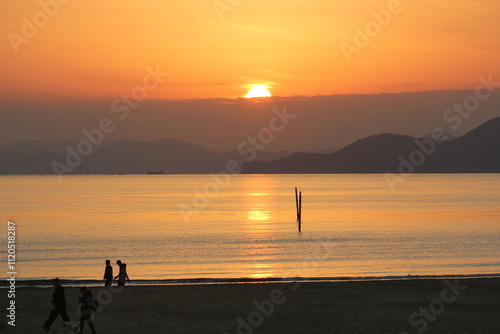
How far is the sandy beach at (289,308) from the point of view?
25.5 m

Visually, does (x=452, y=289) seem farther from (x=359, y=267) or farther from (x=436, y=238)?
(x=436, y=238)

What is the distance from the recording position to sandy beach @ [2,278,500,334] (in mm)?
25453

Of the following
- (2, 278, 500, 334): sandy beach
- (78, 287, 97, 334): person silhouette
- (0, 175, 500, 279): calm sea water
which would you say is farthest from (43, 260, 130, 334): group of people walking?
(0, 175, 500, 279): calm sea water

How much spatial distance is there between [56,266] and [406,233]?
51.7 metres

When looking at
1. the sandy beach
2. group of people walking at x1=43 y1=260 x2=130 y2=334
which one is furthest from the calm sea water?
group of people walking at x1=43 y1=260 x2=130 y2=334

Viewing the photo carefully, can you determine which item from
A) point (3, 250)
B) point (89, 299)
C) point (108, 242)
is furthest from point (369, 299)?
point (108, 242)

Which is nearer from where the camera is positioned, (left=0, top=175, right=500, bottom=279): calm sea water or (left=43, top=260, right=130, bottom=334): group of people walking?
(left=43, top=260, right=130, bottom=334): group of people walking

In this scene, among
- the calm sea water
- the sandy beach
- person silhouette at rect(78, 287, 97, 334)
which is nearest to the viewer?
person silhouette at rect(78, 287, 97, 334)

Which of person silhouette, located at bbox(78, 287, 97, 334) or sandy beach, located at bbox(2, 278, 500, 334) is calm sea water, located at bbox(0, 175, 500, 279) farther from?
person silhouette, located at bbox(78, 287, 97, 334)

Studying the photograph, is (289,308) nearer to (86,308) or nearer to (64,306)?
(86,308)

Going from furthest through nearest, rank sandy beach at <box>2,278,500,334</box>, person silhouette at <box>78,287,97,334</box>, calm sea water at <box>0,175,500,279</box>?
calm sea water at <box>0,175,500,279</box> < sandy beach at <box>2,278,500,334</box> < person silhouette at <box>78,287,97,334</box>

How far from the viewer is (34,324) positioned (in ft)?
84.6

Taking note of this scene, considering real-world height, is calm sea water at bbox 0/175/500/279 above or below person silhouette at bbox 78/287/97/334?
above

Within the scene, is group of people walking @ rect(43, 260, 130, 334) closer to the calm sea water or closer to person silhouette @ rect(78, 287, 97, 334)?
person silhouette @ rect(78, 287, 97, 334)
